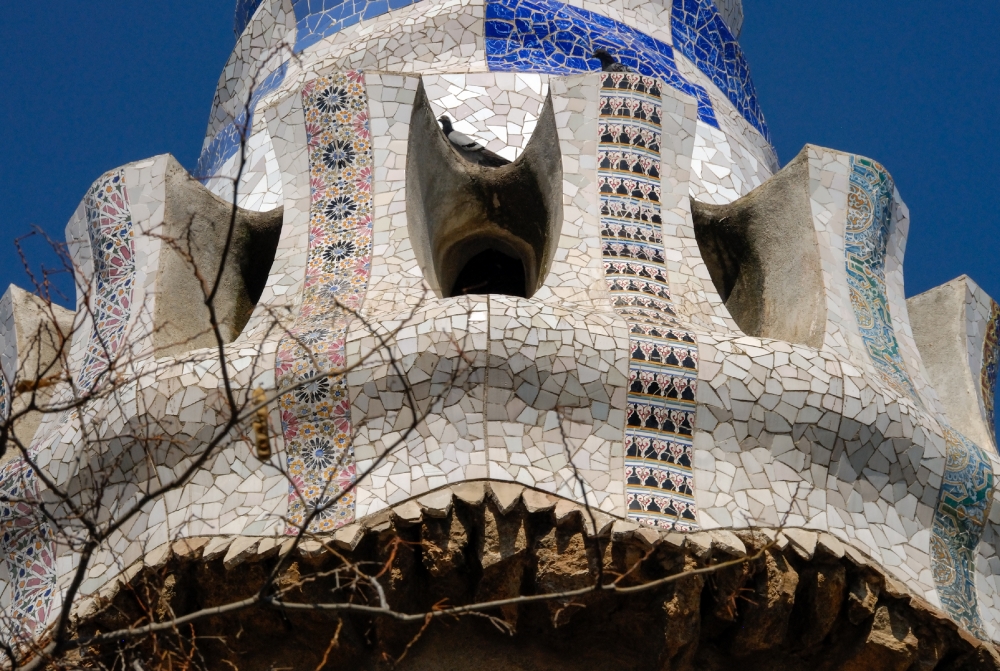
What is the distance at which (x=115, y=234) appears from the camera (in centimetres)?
1212

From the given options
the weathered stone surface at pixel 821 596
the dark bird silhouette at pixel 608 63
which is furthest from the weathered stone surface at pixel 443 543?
the dark bird silhouette at pixel 608 63

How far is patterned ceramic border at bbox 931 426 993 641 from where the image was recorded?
34.5 feet

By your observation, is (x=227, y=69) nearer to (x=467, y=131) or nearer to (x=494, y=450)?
(x=467, y=131)

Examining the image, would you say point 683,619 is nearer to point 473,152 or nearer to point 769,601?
point 769,601

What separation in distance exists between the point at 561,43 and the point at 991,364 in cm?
375

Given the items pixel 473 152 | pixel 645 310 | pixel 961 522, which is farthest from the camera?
pixel 473 152

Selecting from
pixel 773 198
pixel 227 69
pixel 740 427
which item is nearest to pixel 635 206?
pixel 773 198

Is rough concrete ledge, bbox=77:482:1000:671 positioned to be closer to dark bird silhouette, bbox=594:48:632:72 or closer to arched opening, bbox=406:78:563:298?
arched opening, bbox=406:78:563:298

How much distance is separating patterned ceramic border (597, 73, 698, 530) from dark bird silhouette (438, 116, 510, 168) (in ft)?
3.04

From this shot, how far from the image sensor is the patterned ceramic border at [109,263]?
11578mm

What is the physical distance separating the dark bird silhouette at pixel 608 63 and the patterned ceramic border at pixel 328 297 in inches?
72.2

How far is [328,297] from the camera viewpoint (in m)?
11.2

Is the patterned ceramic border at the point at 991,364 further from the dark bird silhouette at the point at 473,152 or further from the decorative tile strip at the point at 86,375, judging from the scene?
the decorative tile strip at the point at 86,375

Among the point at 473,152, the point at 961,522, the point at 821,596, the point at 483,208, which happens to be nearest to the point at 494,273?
the point at 483,208
